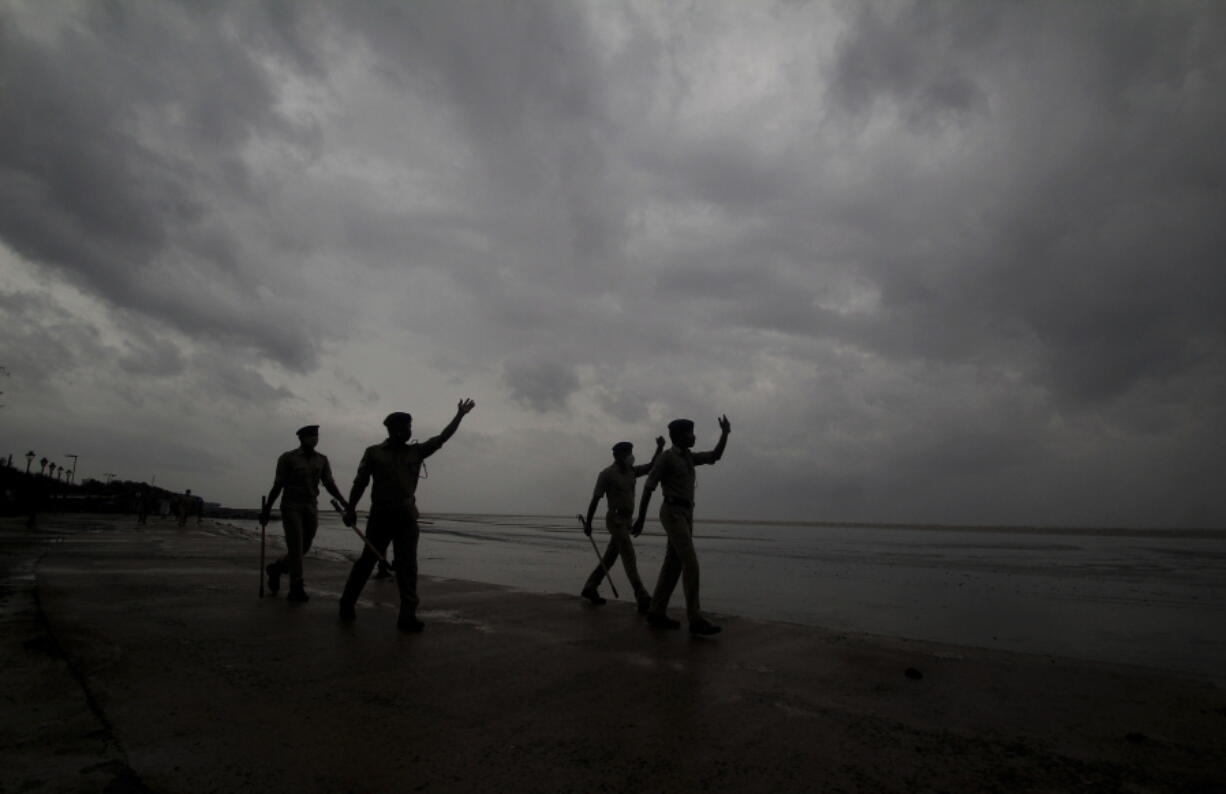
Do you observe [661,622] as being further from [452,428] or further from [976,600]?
[976,600]

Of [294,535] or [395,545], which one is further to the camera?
[294,535]

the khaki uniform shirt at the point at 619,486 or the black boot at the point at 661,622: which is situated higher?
the khaki uniform shirt at the point at 619,486

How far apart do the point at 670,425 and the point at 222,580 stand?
7135mm

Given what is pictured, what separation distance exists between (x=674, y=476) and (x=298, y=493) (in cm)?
490

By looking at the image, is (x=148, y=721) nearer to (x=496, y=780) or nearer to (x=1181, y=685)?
(x=496, y=780)

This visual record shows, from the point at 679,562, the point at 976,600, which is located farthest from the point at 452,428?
the point at 976,600

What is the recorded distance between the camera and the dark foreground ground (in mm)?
2566

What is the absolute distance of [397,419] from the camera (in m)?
6.21

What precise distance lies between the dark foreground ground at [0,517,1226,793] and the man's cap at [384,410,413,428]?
1962 millimetres

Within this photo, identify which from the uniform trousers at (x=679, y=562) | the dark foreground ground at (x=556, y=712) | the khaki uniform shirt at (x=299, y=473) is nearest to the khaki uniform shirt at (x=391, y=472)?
the dark foreground ground at (x=556, y=712)

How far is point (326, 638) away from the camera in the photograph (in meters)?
5.19

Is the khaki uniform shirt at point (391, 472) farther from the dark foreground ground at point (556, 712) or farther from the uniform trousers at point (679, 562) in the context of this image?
the uniform trousers at point (679, 562)

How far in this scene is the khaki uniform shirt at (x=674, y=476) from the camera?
249 inches

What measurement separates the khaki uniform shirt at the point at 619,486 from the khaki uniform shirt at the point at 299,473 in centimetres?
344
